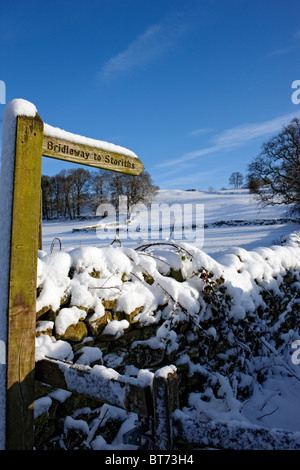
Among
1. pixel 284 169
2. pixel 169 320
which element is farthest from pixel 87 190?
pixel 169 320

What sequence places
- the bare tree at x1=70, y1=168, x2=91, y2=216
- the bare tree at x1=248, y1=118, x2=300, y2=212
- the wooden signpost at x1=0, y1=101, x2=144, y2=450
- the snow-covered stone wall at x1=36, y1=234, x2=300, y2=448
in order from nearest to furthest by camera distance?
the wooden signpost at x1=0, y1=101, x2=144, y2=450
the snow-covered stone wall at x1=36, y1=234, x2=300, y2=448
the bare tree at x1=248, y1=118, x2=300, y2=212
the bare tree at x1=70, y1=168, x2=91, y2=216

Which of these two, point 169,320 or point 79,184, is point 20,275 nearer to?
point 169,320

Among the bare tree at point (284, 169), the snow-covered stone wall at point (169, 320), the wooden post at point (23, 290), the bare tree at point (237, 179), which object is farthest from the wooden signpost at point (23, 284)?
the bare tree at point (237, 179)

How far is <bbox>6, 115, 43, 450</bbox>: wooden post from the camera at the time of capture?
183cm

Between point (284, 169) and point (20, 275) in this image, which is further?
point (284, 169)

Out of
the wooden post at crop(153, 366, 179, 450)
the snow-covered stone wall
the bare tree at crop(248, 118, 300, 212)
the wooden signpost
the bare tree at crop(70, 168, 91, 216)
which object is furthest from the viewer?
the bare tree at crop(70, 168, 91, 216)

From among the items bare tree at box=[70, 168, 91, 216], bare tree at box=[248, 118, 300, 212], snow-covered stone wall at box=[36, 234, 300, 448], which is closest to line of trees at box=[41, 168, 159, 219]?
bare tree at box=[70, 168, 91, 216]

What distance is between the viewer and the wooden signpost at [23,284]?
1.83 m

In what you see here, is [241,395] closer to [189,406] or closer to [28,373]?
[189,406]

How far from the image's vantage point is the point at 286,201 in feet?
85.7

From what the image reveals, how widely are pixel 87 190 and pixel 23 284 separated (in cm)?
4061

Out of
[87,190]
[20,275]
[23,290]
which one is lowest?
[23,290]

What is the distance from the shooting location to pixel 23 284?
1903 mm

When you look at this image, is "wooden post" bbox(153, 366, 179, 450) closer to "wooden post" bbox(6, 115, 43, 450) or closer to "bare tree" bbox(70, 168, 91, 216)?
"wooden post" bbox(6, 115, 43, 450)
